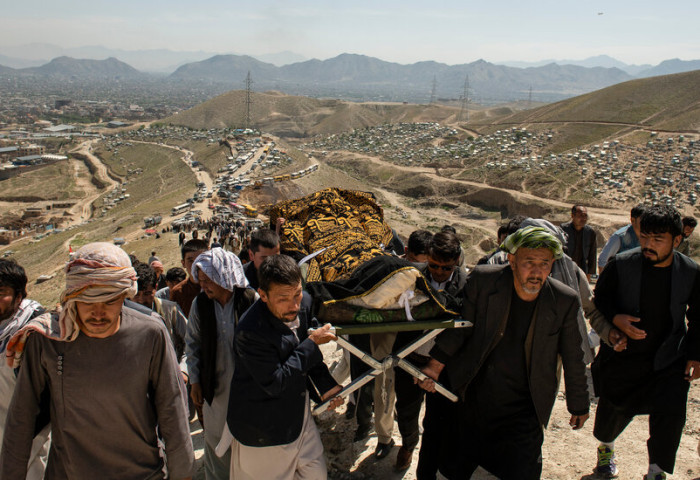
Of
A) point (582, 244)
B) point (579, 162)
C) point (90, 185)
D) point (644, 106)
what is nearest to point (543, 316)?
point (582, 244)

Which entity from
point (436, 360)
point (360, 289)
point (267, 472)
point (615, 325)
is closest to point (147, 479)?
point (267, 472)

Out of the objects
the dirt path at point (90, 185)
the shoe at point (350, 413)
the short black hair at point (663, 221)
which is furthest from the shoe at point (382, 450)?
the dirt path at point (90, 185)

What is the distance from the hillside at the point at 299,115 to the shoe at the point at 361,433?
99081 mm

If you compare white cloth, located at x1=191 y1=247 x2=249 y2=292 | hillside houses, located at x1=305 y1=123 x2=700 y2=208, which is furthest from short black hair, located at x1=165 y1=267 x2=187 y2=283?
hillside houses, located at x1=305 y1=123 x2=700 y2=208

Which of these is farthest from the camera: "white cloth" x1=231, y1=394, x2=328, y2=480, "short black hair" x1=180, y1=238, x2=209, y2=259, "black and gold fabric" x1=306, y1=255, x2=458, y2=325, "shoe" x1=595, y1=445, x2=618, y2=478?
"short black hair" x1=180, y1=238, x2=209, y2=259

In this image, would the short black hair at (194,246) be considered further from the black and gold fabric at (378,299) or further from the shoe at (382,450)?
the shoe at (382,450)

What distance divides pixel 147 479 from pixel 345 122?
105311 millimetres

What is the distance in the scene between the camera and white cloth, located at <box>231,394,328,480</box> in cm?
276

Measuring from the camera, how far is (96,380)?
232 cm

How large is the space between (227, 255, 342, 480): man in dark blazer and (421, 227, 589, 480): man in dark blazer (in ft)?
3.08

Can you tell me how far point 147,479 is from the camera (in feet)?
8.27

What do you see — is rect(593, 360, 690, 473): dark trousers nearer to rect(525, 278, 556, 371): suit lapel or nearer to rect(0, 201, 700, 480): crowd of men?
rect(0, 201, 700, 480): crowd of men

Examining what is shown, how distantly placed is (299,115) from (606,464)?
378 ft

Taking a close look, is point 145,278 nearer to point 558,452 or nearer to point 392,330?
point 392,330
